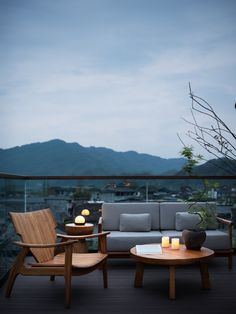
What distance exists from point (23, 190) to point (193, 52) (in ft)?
14.2

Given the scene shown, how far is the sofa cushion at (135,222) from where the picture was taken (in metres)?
5.27

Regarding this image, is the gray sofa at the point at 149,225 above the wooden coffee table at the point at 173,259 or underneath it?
above

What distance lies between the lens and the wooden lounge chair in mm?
3414

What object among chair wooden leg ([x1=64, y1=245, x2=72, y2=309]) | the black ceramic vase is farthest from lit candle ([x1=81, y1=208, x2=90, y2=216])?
chair wooden leg ([x1=64, y1=245, x2=72, y2=309])

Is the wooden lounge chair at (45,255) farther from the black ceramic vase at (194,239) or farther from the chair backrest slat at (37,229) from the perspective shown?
the black ceramic vase at (194,239)

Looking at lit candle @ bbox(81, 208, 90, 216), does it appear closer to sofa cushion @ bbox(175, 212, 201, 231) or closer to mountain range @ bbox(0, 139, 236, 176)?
sofa cushion @ bbox(175, 212, 201, 231)

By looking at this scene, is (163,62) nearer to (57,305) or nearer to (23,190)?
(23,190)

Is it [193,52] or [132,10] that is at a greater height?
[132,10]

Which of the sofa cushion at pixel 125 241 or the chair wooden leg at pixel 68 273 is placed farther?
the sofa cushion at pixel 125 241

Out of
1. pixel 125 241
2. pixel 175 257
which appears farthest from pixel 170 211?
pixel 175 257

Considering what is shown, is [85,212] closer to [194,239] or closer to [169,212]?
[169,212]

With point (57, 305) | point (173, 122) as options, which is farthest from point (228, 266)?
point (173, 122)

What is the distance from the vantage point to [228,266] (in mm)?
4848

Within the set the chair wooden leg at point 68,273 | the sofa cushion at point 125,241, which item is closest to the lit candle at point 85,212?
the sofa cushion at point 125,241
